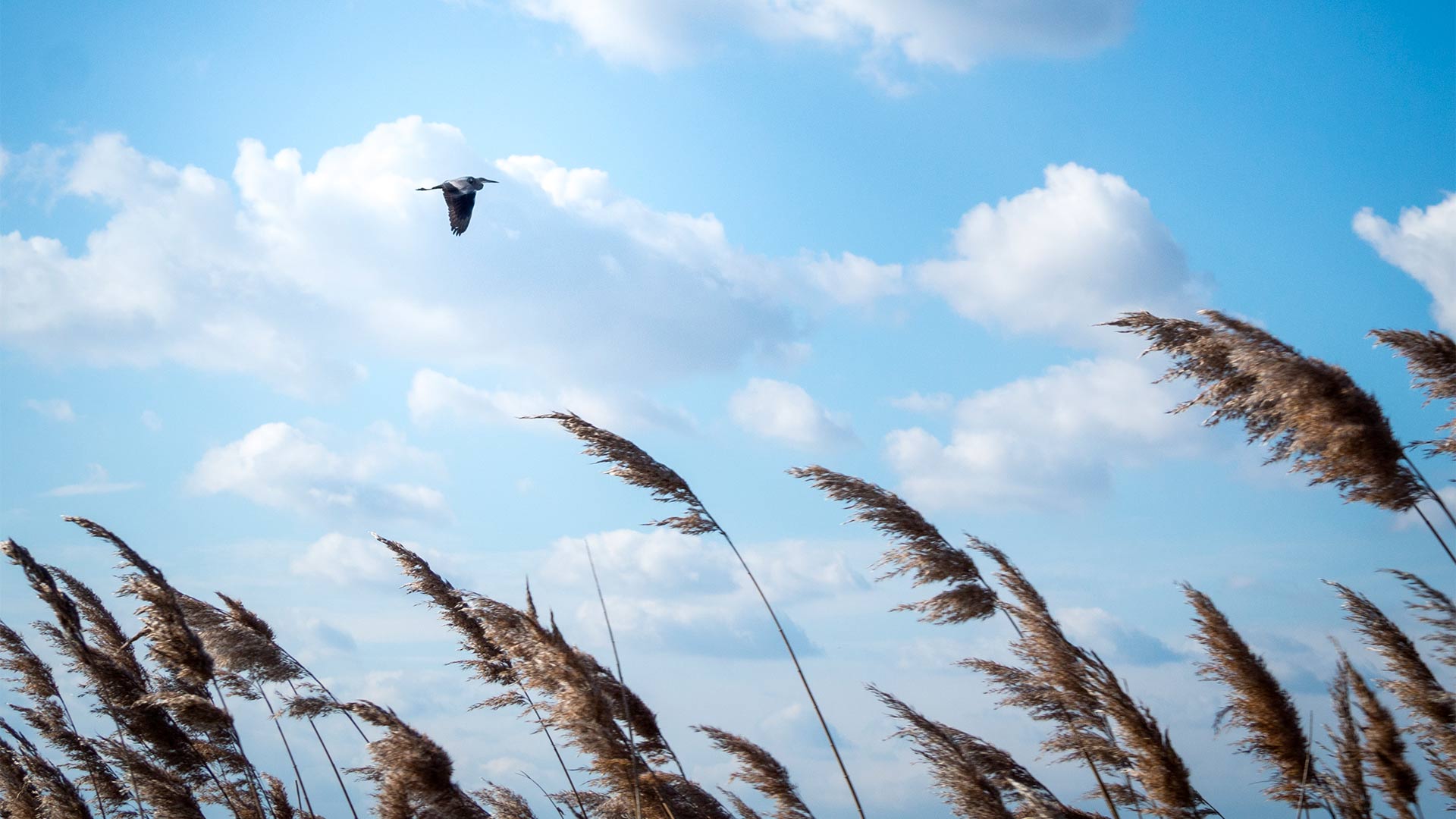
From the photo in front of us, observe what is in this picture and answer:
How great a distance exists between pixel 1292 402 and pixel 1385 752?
2.52 m

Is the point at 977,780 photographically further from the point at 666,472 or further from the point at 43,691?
the point at 43,691

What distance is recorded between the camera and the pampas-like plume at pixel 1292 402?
4.26 m

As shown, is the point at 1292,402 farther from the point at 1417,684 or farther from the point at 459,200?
the point at 459,200

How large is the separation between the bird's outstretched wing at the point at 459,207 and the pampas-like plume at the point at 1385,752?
8.95 metres

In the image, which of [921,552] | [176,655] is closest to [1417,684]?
[921,552]

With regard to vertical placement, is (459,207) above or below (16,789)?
above

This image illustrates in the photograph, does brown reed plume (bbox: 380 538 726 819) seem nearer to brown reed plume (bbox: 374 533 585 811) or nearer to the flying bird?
brown reed plume (bbox: 374 533 585 811)

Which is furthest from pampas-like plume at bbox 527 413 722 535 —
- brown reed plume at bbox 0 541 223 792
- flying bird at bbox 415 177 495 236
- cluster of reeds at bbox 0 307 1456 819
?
flying bird at bbox 415 177 495 236

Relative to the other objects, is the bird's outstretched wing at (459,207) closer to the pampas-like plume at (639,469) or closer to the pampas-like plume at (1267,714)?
the pampas-like plume at (639,469)

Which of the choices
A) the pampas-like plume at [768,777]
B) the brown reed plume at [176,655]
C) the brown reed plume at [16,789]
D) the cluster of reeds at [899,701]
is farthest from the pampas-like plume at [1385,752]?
the brown reed plume at [16,789]

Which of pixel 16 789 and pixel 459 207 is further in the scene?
pixel 459 207

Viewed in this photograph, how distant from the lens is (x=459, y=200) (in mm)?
10773

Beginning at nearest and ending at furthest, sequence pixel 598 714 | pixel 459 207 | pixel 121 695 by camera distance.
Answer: pixel 598 714 < pixel 121 695 < pixel 459 207

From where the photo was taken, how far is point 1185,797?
398 cm
